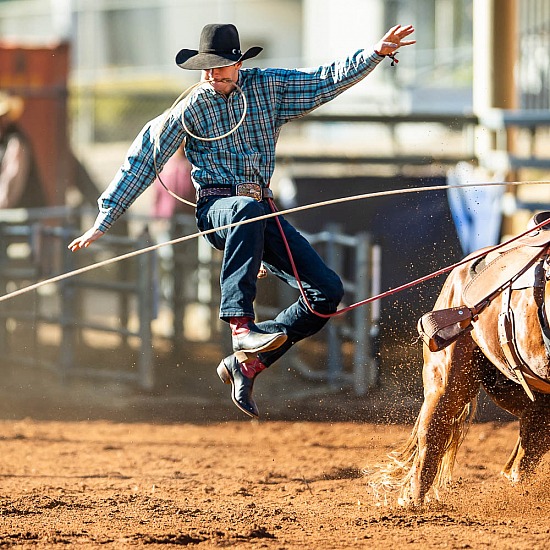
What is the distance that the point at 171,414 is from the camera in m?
7.95

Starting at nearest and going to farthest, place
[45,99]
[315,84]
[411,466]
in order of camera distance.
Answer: [315,84], [411,466], [45,99]

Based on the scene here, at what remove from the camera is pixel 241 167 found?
4.82m

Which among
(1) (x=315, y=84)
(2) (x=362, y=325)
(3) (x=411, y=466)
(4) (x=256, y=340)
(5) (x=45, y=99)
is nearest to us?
(4) (x=256, y=340)

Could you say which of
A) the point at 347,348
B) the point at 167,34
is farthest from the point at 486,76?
the point at 167,34

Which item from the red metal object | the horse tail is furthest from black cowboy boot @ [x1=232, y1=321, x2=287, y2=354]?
the red metal object

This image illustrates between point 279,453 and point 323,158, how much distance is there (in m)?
4.58

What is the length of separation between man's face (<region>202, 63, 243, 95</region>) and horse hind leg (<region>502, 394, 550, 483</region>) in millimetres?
2206

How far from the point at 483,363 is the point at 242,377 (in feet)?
4.07

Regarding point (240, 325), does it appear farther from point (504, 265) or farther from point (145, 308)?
point (145, 308)

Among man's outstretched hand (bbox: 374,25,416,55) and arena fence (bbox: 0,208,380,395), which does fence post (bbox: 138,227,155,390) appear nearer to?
arena fence (bbox: 0,208,380,395)

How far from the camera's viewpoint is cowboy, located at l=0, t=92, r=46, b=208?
10.8 meters

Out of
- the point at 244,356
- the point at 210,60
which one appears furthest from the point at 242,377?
the point at 210,60

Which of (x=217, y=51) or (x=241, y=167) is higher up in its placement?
(x=217, y=51)

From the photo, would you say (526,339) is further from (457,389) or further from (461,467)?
(461,467)
